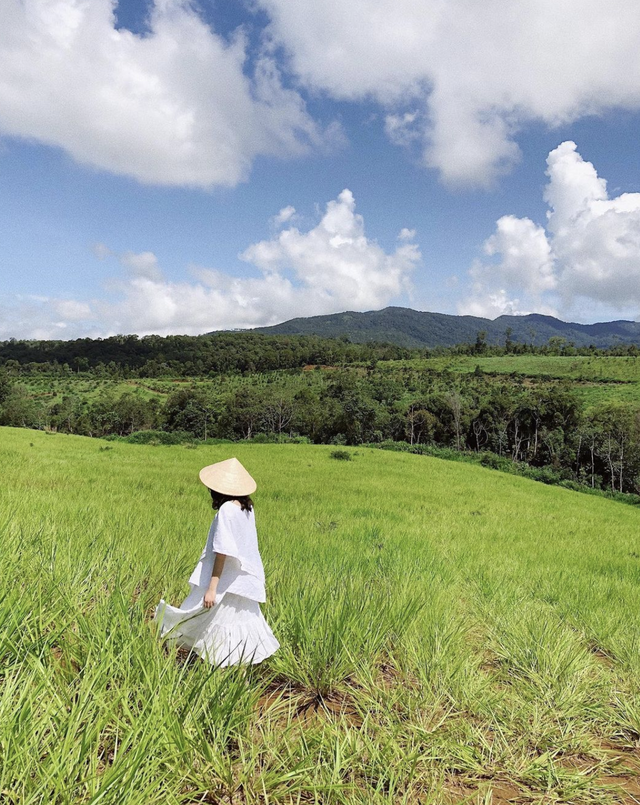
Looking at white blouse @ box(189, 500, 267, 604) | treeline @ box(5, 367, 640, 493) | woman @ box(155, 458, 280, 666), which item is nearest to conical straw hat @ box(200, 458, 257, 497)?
woman @ box(155, 458, 280, 666)

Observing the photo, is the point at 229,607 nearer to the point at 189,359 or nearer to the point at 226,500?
the point at 226,500

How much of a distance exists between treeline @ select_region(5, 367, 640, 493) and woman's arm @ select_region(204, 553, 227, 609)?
46457mm

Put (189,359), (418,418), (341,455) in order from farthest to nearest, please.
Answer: (189,359)
(418,418)
(341,455)

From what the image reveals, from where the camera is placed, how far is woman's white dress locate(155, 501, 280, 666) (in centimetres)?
309

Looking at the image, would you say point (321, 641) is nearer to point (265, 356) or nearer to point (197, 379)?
point (197, 379)

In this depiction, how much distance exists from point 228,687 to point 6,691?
44.2 inches

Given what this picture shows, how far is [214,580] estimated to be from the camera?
126 inches

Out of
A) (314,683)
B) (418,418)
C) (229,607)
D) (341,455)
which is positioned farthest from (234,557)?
(418,418)

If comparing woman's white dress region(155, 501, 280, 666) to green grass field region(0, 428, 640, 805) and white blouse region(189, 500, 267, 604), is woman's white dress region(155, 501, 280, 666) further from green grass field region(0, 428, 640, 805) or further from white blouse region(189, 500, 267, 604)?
green grass field region(0, 428, 640, 805)

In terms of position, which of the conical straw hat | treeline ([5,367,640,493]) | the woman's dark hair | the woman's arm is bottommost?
treeline ([5,367,640,493])

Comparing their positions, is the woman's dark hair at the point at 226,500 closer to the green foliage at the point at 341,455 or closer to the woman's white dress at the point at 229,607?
the woman's white dress at the point at 229,607

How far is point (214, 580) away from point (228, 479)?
2.53ft

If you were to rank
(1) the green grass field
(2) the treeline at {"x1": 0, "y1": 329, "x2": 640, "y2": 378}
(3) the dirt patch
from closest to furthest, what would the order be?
(1) the green grass field
(3) the dirt patch
(2) the treeline at {"x1": 0, "y1": 329, "x2": 640, "y2": 378}

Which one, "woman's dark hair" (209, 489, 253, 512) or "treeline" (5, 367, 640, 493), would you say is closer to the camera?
"woman's dark hair" (209, 489, 253, 512)
